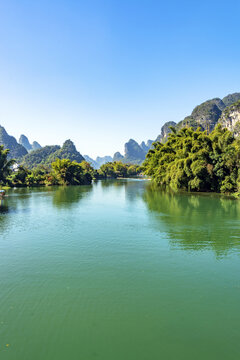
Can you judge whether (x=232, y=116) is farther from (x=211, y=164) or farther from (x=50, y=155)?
(x=211, y=164)

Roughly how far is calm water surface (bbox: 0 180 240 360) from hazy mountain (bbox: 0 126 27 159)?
187 m

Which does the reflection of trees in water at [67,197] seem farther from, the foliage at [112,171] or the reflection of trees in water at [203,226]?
the foliage at [112,171]

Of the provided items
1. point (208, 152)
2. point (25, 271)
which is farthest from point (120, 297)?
point (208, 152)

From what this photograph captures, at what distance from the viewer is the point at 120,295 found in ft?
22.8

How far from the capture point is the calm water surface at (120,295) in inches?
193

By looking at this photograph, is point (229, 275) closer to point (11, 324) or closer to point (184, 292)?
point (184, 292)

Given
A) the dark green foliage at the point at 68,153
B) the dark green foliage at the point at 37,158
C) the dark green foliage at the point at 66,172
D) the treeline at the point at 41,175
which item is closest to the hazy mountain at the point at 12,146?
the dark green foliage at the point at 37,158

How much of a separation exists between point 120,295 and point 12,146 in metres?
209

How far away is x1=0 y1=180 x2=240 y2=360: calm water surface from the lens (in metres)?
4.90

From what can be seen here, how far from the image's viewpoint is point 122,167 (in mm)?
117438

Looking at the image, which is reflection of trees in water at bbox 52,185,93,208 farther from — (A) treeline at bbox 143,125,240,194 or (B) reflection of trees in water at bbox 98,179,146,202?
(A) treeline at bbox 143,125,240,194

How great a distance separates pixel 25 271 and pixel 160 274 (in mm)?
5144

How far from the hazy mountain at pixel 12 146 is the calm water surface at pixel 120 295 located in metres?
187

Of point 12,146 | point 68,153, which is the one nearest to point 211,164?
point 68,153
